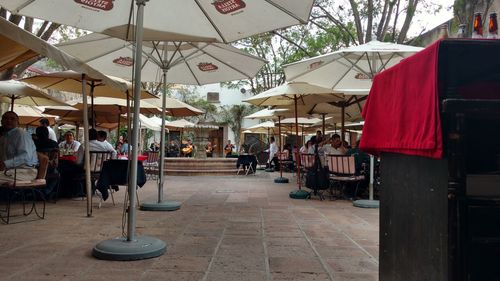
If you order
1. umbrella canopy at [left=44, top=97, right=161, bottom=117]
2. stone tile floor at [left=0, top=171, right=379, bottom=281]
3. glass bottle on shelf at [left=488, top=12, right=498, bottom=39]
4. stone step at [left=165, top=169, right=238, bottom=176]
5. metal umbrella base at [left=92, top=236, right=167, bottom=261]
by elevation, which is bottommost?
stone tile floor at [left=0, top=171, right=379, bottom=281]

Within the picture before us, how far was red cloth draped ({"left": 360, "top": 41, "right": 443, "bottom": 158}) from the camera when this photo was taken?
1763 mm

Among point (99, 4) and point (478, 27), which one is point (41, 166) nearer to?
point (99, 4)

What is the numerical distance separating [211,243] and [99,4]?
2.89 metres

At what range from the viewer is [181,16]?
5113 millimetres

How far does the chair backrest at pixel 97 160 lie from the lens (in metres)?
7.37

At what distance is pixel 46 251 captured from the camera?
4.21 meters

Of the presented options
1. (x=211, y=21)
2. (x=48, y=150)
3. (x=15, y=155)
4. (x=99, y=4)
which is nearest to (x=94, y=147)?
(x=48, y=150)

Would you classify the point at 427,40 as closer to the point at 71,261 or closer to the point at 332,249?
the point at 332,249

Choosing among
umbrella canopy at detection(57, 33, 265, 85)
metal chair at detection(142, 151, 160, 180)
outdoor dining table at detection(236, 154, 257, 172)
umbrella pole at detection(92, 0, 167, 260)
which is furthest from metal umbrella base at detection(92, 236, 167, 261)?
outdoor dining table at detection(236, 154, 257, 172)

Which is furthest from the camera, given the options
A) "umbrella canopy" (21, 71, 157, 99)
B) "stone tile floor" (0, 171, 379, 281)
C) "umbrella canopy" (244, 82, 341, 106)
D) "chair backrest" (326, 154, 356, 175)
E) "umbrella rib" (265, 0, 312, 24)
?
"umbrella canopy" (244, 82, 341, 106)

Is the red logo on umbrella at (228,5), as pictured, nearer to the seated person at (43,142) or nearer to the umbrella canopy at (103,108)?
the seated person at (43,142)

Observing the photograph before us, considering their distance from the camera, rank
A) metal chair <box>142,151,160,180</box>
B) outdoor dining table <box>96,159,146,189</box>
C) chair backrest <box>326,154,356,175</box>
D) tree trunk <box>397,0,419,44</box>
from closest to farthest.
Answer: outdoor dining table <box>96,159,146,189</box>
chair backrest <box>326,154,356,175</box>
tree trunk <box>397,0,419,44</box>
metal chair <box>142,151,160,180</box>

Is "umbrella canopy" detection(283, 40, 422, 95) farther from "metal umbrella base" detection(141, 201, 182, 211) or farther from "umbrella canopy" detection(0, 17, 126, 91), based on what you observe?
"umbrella canopy" detection(0, 17, 126, 91)

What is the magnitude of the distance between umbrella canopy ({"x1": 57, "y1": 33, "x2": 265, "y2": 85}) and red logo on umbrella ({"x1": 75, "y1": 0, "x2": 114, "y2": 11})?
68.9 inches
